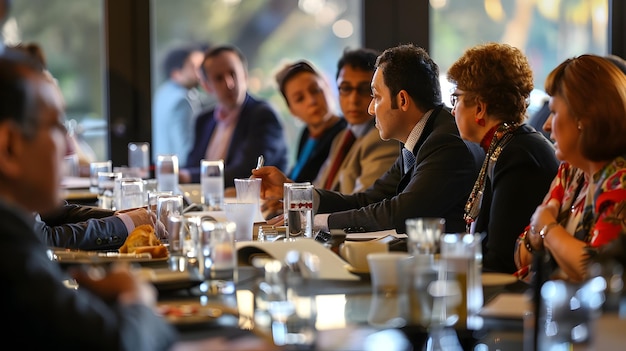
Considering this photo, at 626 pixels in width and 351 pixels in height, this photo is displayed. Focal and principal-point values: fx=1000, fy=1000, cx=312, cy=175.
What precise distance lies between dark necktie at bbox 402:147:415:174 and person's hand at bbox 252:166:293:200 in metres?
0.51

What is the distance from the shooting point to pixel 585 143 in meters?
2.73

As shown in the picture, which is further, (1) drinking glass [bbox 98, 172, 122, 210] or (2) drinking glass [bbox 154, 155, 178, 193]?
(2) drinking glass [bbox 154, 155, 178, 193]

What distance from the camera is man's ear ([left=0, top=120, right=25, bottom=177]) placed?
163 cm

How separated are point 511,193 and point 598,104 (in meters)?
0.55

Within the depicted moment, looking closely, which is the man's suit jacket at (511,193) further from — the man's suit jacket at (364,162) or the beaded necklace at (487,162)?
the man's suit jacket at (364,162)

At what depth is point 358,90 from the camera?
5.18 meters

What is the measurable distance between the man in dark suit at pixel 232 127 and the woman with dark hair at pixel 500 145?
3.10 m

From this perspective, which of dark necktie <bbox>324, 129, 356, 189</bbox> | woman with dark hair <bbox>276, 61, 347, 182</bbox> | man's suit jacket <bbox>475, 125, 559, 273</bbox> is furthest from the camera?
woman with dark hair <bbox>276, 61, 347, 182</bbox>

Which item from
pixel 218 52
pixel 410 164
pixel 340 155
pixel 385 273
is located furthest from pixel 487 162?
pixel 218 52

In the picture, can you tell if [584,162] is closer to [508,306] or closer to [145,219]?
[508,306]

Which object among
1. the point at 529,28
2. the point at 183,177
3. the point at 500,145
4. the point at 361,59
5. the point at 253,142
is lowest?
the point at 183,177

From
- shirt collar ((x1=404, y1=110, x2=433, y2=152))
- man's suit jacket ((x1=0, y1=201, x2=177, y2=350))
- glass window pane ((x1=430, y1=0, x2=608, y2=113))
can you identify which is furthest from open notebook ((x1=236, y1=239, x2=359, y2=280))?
glass window pane ((x1=430, y1=0, x2=608, y2=113))

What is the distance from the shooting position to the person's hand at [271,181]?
4.26m

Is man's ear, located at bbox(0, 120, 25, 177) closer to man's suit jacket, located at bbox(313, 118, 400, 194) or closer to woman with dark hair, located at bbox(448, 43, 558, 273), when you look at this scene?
woman with dark hair, located at bbox(448, 43, 558, 273)
